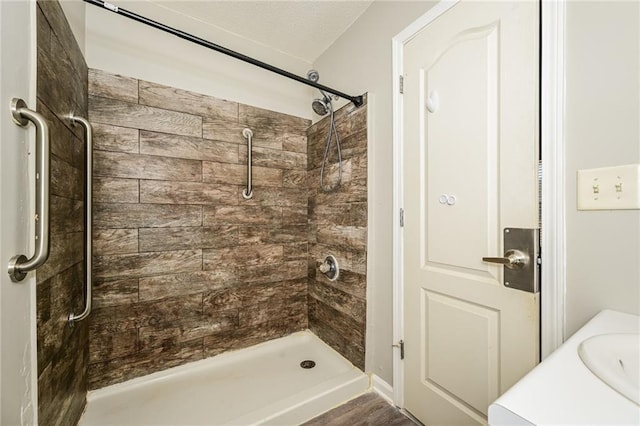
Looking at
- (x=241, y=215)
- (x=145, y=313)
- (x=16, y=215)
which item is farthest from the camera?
(x=241, y=215)

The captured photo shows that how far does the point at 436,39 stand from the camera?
1265 millimetres

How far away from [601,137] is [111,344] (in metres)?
2.46

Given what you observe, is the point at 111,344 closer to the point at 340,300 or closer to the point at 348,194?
the point at 340,300

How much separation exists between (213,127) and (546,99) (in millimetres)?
1831

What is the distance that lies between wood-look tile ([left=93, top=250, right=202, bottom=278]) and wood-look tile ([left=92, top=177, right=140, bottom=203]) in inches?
13.3

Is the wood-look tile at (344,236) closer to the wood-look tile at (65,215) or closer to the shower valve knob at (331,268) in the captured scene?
the shower valve knob at (331,268)

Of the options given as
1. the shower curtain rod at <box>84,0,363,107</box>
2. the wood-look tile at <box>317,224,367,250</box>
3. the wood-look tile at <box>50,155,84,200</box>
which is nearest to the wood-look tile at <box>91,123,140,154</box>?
the wood-look tile at <box>50,155,84,200</box>

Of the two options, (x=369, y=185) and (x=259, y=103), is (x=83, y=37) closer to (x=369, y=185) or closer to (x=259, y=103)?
(x=259, y=103)

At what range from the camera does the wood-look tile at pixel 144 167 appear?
1.56m

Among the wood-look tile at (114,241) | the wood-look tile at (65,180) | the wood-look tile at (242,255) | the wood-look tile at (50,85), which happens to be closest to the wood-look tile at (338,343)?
the wood-look tile at (242,255)

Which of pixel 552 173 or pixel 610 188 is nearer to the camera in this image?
pixel 610 188

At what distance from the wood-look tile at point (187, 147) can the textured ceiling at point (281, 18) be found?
85 centimetres

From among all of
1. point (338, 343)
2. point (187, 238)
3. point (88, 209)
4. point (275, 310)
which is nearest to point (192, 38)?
point (88, 209)

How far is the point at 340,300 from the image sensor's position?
1885mm
